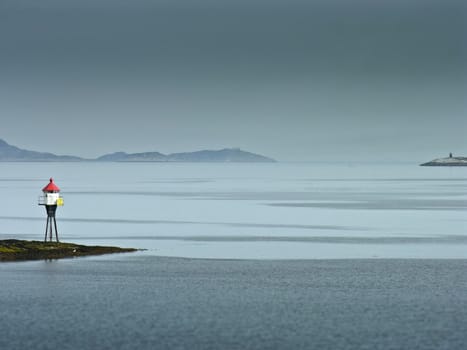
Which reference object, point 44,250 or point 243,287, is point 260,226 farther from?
point 243,287

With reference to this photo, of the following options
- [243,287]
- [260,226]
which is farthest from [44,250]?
[260,226]

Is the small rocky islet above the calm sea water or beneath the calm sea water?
beneath

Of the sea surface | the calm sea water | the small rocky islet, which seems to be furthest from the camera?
the calm sea water

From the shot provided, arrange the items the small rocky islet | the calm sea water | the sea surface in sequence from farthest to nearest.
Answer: the calm sea water < the small rocky islet < the sea surface

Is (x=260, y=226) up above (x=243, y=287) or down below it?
above

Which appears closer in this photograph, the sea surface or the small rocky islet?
the sea surface

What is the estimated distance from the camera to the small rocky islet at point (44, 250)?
47.6m

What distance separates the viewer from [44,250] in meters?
48.7

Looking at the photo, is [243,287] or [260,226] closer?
[243,287]

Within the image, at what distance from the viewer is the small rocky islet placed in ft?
156

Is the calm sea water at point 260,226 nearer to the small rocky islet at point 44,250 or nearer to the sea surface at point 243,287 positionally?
the sea surface at point 243,287

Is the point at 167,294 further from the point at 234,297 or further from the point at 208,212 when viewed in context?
the point at 208,212

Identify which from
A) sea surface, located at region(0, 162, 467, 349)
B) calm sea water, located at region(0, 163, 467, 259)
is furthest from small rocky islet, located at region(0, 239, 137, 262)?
calm sea water, located at region(0, 163, 467, 259)

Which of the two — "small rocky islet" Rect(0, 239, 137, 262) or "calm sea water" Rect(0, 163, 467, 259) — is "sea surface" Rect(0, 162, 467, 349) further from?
"small rocky islet" Rect(0, 239, 137, 262)
